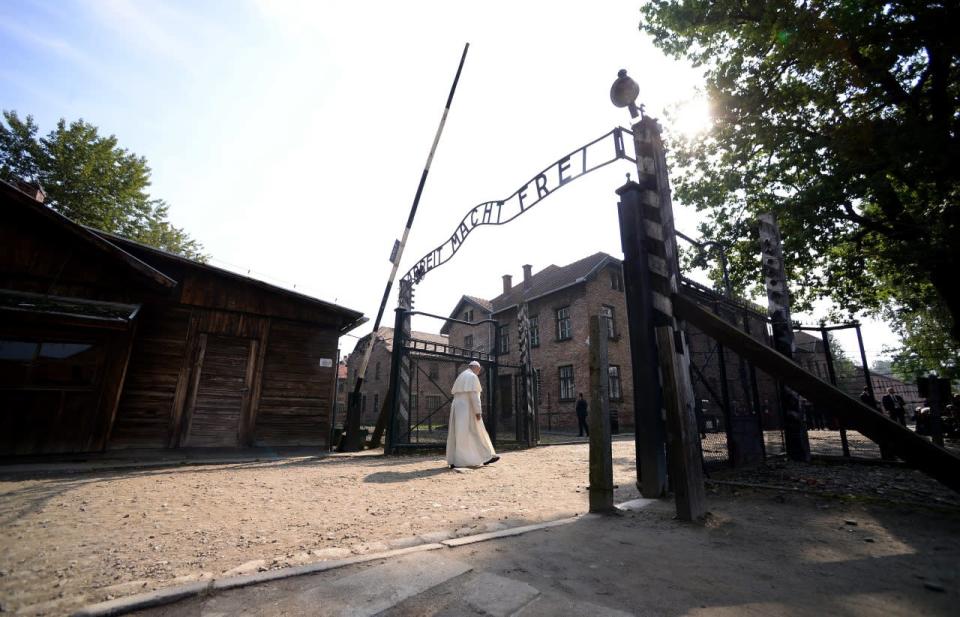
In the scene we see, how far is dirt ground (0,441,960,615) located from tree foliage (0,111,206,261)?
21159 millimetres

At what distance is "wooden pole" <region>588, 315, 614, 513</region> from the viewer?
373 centimetres

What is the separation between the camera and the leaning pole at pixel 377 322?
398 inches

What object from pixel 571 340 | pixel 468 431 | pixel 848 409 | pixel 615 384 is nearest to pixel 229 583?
pixel 848 409

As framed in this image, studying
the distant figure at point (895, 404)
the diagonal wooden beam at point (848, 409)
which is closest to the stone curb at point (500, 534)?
the diagonal wooden beam at point (848, 409)

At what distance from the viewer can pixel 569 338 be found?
21734 mm

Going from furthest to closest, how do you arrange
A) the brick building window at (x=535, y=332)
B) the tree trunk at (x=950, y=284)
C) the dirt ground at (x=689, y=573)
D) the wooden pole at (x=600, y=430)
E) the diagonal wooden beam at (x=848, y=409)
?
the brick building window at (x=535, y=332) → the tree trunk at (x=950, y=284) → the wooden pole at (x=600, y=430) → the diagonal wooden beam at (x=848, y=409) → the dirt ground at (x=689, y=573)

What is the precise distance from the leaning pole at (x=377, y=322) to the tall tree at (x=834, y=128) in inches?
251

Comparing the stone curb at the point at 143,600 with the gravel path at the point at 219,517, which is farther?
the gravel path at the point at 219,517

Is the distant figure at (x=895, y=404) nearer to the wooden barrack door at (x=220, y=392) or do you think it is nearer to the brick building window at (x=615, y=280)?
the brick building window at (x=615, y=280)

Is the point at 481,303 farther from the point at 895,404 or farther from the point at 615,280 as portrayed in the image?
the point at 895,404

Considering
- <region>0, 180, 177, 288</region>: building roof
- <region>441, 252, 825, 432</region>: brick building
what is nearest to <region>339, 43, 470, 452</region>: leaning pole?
<region>0, 180, 177, 288</region>: building roof

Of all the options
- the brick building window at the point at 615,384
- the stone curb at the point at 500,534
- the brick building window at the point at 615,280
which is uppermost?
the brick building window at the point at 615,280

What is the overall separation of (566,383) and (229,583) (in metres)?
20.3

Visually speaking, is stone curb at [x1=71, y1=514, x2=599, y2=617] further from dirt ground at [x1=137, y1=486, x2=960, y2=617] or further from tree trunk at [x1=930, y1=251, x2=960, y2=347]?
tree trunk at [x1=930, y1=251, x2=960, y2=347]
